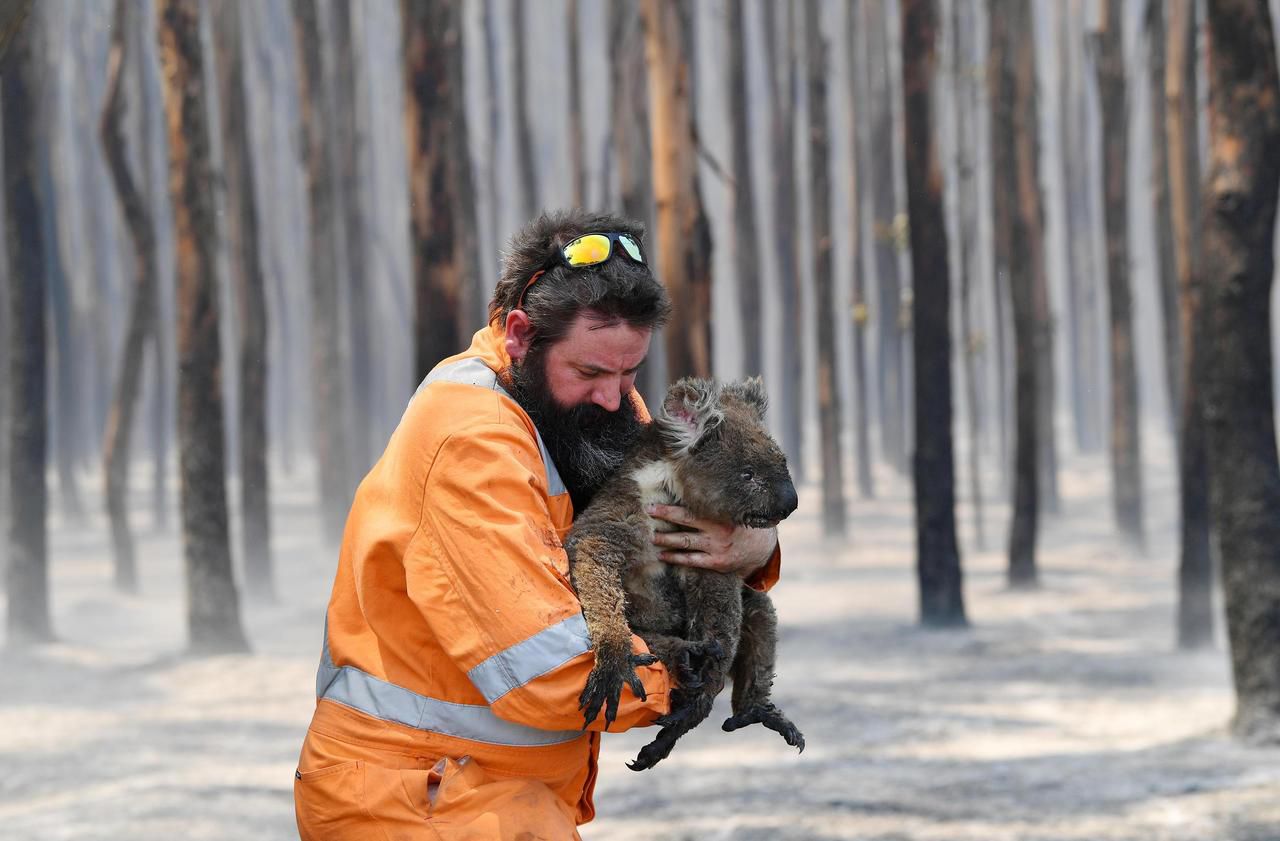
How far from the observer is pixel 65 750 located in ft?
29.5

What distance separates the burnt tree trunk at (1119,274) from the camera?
52.5 feet

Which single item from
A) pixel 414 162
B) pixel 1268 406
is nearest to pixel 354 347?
pixel 414 162

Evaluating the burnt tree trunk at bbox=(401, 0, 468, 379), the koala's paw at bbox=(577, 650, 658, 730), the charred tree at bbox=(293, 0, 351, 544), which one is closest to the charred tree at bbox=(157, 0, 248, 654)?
the burnt tree trunk at bbox=(401, 0, 468, 379)

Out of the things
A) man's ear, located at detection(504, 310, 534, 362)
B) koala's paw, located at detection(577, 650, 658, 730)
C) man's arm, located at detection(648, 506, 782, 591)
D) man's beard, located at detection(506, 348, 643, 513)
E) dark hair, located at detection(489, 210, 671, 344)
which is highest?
dark hair, located at detection(489, 210, 671, 344)

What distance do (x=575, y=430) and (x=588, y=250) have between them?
319 millimetres

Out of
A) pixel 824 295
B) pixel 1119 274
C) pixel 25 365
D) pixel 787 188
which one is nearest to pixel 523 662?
pixel 25 365

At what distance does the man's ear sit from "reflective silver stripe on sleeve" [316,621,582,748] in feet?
2.00

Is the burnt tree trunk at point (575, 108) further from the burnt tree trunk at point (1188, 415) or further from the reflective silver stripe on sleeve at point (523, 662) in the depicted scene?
the reflective silver stripe on sleeve at point (523, 662)

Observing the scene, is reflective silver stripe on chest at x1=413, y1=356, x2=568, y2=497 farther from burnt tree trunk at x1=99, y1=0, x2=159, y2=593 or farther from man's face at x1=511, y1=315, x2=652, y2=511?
burnt tree trunk at x1=99, y1=0, x2=159, y2=593

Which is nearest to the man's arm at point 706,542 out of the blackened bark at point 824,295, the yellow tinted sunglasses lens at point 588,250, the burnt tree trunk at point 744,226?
the yellow tinted sunglasses lens at point 588,250

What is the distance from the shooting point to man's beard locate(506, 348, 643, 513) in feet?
8.10

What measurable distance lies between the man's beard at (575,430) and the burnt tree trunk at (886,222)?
1939 centimetres

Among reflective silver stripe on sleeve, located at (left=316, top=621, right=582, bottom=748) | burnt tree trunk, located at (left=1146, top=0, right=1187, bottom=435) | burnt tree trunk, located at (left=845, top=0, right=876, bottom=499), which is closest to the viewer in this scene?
reflective silver stripe on sleeve, located at (left=316, top=621, right=582, bottom=748)

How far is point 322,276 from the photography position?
61.2 ft
